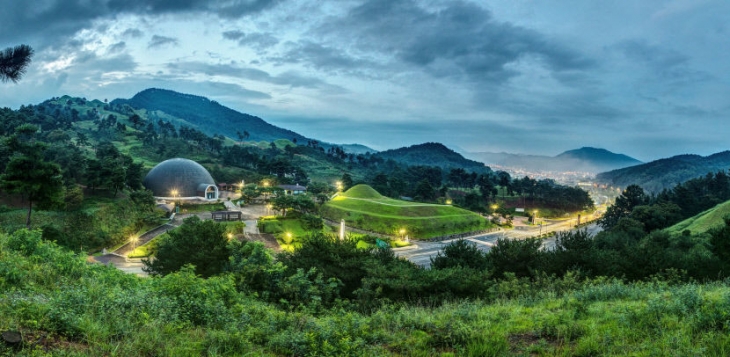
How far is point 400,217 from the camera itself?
58438mm

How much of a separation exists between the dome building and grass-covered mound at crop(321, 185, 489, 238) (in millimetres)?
21934

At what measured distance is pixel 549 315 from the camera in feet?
24.0

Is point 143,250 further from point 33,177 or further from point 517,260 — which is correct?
point 517,260

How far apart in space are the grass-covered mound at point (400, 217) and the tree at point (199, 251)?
127ft

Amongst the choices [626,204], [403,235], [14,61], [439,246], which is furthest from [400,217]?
[626,204]

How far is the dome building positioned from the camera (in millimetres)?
64125

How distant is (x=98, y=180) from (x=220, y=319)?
146 ft

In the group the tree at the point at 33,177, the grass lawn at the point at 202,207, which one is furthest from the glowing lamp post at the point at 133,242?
the grass lawn at the point at 202,207

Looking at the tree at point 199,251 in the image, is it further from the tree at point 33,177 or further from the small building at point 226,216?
the small building at point 226,216

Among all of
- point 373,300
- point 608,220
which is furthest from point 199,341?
point 608,220

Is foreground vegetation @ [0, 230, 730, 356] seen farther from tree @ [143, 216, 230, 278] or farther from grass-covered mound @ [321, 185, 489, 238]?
grass-covered mound @ [321, 185, 489, 238]

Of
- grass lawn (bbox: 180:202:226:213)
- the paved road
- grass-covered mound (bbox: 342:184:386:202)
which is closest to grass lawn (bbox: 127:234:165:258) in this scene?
grass lawn (bbox: 180:202:226:213)

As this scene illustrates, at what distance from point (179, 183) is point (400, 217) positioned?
3995 cm

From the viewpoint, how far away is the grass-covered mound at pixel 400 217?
184ft
